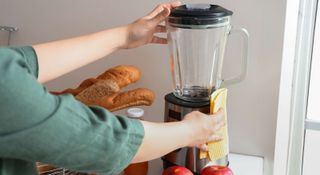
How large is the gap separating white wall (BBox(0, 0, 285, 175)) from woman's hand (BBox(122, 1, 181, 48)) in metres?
0.13

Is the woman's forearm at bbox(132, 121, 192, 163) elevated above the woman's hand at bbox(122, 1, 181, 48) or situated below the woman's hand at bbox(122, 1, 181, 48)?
below

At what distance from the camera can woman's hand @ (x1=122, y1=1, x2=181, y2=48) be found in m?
0.89

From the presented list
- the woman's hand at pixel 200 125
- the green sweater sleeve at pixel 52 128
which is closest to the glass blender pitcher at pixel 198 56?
the woman's hand at pixel 200 125

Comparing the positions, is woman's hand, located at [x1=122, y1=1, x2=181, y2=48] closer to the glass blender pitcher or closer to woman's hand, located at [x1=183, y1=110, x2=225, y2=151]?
the glass blender pitcher

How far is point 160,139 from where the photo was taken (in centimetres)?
62

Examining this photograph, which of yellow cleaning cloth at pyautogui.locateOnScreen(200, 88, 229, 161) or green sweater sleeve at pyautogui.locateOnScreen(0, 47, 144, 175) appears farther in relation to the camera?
yellow cleaning cloth at pyautogui.locateOnScreen(200, 88, 229, 161)

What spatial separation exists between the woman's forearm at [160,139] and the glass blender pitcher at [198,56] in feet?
0.76

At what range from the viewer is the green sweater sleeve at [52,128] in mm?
469

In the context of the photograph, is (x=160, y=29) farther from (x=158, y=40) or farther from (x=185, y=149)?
(x=185, y=149)

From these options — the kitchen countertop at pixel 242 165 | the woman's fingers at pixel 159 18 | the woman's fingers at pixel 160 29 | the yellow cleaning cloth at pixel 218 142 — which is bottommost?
the kitchen countertop at pixel 242 165

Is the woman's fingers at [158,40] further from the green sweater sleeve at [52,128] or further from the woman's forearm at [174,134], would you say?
the green sweater sleeve at [52,128]

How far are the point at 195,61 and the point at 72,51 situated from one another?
0.33 metres

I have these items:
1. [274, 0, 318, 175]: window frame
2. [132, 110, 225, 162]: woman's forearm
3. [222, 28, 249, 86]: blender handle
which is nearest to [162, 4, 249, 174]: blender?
[222, 28, 249, 86]: blender handle

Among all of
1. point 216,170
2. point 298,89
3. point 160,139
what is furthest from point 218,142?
point 298,89
